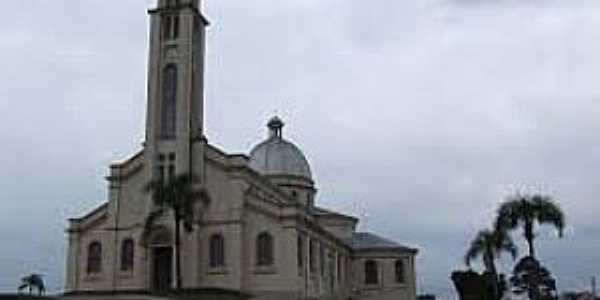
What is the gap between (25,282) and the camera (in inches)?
3354

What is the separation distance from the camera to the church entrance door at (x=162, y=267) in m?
62.9

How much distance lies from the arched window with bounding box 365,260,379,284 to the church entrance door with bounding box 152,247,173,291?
25.2 metres

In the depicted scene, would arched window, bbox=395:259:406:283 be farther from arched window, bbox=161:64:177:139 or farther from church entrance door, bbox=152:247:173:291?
arched window, bbox=161:64:177:139

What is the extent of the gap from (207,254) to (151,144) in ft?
28.0

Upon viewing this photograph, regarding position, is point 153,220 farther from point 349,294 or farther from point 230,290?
point 349,294

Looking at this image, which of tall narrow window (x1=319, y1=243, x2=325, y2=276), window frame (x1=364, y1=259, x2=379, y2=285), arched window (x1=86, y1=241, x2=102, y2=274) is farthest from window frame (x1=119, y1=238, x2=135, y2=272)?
window frame (x1=364, y1=259, x2=379, y2=285)

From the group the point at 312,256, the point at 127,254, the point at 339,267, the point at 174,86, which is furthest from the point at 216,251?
the point at 339,267

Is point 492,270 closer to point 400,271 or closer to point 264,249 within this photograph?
point 264,249

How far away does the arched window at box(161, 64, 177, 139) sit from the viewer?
64875 millimetres

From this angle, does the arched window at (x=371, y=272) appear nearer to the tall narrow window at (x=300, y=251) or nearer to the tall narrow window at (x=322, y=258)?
the tall narrow window at (x=322, y=258)

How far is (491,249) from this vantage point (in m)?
57.4

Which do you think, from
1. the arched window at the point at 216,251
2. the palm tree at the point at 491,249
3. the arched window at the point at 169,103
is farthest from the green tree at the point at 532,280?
the arched window at the point at 169,103

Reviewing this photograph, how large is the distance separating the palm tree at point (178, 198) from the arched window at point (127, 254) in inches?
209

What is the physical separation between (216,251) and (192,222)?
325 centimetres
